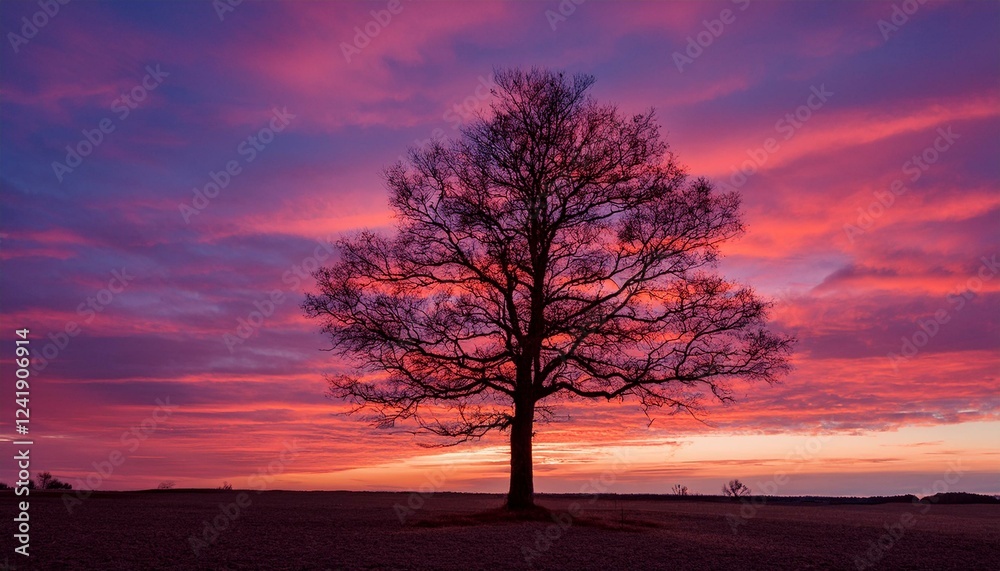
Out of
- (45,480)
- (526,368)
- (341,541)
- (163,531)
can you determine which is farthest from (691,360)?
(45,480)

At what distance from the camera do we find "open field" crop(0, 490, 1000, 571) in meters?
15.4

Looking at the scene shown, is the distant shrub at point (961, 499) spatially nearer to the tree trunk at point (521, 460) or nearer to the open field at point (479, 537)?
the open field at point (479, 537)

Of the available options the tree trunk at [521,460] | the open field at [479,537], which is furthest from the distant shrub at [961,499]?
the tree trunk at [521,460]

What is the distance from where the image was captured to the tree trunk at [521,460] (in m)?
23.1

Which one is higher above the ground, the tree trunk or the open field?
the tree trunk

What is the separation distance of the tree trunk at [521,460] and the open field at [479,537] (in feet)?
3.35

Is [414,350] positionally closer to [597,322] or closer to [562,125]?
[597,322]

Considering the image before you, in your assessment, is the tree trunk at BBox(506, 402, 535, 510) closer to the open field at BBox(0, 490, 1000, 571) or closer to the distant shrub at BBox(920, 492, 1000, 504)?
the open field at BBox(0, 490, 1000, 571)

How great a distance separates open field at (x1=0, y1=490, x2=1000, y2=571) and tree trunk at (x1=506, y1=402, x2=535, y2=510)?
1.02m

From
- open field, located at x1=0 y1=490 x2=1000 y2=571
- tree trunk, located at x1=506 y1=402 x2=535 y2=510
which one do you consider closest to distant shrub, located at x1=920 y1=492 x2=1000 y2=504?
open field, located at x1=0 y1=490 x2=1000 y2=571

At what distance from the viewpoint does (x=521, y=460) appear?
23.2 metres

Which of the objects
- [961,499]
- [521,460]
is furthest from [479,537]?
[961,499]

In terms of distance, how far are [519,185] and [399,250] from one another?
4285 millimetres

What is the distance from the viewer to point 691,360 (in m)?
23.3
